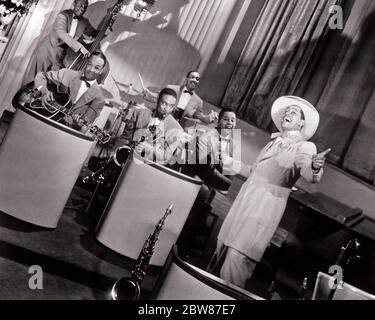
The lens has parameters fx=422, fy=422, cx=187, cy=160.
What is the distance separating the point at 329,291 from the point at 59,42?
4079mm

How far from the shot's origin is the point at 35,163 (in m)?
2.75

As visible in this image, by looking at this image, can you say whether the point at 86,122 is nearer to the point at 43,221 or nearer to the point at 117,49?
the point at 43,221

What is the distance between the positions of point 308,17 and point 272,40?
19.4 inches

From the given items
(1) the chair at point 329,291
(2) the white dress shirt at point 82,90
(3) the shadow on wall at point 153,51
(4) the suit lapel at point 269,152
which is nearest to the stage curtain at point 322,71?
(3) the shadow on wall at point 153,51

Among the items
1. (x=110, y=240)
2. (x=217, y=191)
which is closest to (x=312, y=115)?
(x=217, y=191)

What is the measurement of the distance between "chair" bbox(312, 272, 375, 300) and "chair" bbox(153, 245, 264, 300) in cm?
103

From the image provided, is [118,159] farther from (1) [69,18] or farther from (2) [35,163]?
(1) [69,18]

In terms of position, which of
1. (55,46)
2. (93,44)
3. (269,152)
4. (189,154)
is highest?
(93,44)

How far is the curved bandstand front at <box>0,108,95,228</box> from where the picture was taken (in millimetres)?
2725

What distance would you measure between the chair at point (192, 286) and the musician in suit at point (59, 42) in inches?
151

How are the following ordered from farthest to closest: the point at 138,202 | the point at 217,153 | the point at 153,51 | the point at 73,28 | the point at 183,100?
1. the point at 153,51
2. the point at 73,28
3. the point at 183,100
4. the point at 217,153
5. the point at 138,202

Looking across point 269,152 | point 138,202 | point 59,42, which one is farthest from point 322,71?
point 138,202

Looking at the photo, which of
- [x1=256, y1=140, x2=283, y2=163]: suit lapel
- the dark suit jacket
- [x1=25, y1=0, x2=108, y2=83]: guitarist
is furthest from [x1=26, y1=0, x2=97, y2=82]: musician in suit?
[x1=256, y1=140, x2=283, y2=163]: suit lapel

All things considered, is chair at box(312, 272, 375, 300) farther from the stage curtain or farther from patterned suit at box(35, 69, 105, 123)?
the stage curtain
